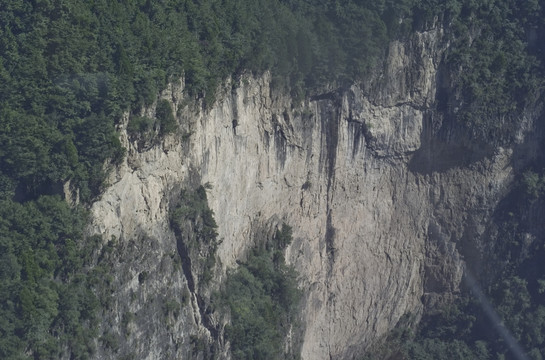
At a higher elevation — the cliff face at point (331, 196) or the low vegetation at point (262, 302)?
the cliff face at point (331, 196)

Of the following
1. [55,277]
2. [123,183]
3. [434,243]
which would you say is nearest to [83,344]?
[55,277]

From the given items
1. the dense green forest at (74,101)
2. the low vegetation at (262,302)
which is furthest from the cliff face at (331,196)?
the dense green forest at (74,101)

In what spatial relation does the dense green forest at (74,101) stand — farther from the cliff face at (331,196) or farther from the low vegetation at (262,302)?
the low vegetation at (262,302)

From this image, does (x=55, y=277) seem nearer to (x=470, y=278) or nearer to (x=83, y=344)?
(x=83, y=344)

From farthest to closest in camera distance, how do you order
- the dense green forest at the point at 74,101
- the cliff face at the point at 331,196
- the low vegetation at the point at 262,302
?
the low vegetation at the point at 262,302, the cliff face at the point at 331,196, the dense green forest at the point at 74,101

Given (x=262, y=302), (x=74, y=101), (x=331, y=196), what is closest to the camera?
→ (x=74, y=101)

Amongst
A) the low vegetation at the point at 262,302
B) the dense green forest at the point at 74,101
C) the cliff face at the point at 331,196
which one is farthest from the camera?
the low vegetation at the point at 262,302

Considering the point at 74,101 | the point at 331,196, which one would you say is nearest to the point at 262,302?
the point at 331,196

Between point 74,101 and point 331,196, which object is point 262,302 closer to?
point 331,196

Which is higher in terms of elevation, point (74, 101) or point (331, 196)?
point (74, 101)
